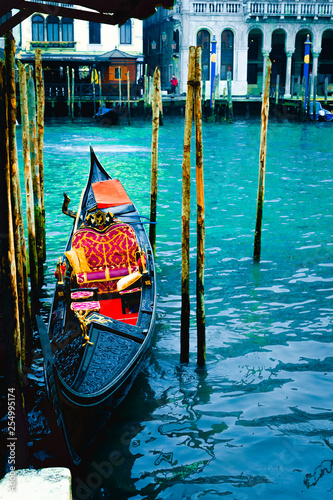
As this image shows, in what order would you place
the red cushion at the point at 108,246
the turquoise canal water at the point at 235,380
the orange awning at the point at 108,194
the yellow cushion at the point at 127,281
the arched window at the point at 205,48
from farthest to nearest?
1. the arched window at the point at 205,48
2. the orange awning at the point at 108,194
3. the red cushion at the point at 108,246
4. the yellow cushion at the point at 127,281
5. the turquoise canal water at the point at 235,380

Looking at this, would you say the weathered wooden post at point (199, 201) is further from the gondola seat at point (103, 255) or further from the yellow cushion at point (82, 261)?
the yellow cushion at point (82, 261)

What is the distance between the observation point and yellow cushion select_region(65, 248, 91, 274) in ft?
16.2

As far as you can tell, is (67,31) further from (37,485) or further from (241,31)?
(37,485)

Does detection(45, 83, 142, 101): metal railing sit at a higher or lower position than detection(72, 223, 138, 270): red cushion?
higher

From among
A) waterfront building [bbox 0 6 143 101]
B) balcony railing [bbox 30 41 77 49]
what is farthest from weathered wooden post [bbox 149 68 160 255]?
balcony railing [bbox 30 41 77 49]

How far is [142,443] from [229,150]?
12677 millimetres

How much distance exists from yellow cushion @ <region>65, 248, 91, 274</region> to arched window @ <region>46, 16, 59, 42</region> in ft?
71.6

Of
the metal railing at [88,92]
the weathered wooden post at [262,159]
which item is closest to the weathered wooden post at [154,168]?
the weathered wooden post at [262,159]

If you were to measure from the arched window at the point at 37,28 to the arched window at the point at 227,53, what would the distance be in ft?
25.8

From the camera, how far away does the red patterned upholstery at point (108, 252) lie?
496cm

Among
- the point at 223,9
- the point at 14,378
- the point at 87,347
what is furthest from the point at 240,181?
the point at 223,9

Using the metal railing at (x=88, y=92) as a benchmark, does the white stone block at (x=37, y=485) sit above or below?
below

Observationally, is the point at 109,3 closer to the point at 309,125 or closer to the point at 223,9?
the point at 309,125

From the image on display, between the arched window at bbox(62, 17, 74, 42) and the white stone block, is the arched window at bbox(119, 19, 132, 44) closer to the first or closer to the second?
the arched window at bbox(62, 17, 74, 42)
